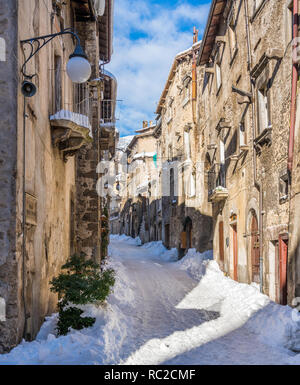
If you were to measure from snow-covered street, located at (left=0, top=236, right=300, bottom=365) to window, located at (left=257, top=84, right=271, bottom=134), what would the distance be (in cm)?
436

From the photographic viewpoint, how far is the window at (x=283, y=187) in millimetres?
8891

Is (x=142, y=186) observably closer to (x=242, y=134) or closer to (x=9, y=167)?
(x=242, y=134)

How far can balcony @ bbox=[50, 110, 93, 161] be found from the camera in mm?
7969

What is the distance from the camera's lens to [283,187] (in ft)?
29.8

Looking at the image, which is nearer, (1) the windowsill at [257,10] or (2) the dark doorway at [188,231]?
(1) the windowsill at [257,10]

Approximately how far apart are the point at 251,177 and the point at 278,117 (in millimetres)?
2610

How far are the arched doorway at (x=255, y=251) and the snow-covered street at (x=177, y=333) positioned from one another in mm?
467

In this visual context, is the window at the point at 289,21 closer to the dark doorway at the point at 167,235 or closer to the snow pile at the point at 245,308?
the snow pile at the point at 245,308

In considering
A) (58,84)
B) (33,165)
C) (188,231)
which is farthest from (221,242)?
(33,165)

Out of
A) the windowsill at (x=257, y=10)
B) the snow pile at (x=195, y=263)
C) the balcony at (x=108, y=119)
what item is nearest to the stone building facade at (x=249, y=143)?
the windowsill at (x=257, y=10)

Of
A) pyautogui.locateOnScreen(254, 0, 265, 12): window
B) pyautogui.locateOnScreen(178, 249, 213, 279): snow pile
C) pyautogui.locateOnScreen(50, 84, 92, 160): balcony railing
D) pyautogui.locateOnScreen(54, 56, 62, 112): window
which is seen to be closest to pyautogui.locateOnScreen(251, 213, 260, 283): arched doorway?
pyautogui.locateOnScreen(178, 249, 213, 279): snow pile

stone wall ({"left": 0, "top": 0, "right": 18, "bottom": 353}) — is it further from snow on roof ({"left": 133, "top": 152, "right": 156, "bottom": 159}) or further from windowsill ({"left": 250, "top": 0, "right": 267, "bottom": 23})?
snow on roof ({"left": 133, "top": 152, "right": 156, "bottom": 159})

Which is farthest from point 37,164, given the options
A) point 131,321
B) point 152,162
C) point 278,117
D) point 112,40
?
point 152,162

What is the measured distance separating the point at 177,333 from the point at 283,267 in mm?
2984
